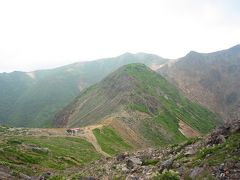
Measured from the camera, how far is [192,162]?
1180 inches

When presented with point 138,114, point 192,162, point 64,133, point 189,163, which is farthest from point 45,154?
point 138,114

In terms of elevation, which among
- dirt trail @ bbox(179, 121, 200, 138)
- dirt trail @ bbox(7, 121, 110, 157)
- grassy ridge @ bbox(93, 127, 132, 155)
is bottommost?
dirt trail @ bbox(179, 121, 200, 138)

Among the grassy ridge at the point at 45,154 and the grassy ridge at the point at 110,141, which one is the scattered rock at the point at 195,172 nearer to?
the grassy ridge at the point at 45,154

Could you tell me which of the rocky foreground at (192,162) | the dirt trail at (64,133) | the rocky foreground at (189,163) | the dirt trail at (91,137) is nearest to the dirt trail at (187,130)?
the dirt trail at (91,137)

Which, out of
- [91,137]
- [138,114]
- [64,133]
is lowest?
[138,114]

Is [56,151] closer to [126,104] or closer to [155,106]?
[126,104]

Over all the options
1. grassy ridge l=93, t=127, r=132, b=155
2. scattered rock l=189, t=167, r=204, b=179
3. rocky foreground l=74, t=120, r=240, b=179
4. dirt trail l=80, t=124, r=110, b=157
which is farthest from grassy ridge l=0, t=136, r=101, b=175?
scattered rock l=189, t=167, r=204, b=179

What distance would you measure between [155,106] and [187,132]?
21.0 m

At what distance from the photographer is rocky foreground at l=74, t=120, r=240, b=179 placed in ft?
85.3

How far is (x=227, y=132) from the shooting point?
3356cm

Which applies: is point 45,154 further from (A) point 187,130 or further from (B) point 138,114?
(A) point 187,130

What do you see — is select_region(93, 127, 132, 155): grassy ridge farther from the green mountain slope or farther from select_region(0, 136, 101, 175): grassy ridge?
the green mountain slope

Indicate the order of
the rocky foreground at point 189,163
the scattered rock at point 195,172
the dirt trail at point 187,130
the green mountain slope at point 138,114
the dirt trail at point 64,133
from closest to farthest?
1. the rocky foreground at point 189,163
2. the scattered rock at point 195,172
3. the dirt trail at point 64,133
4. the green mountain slope at point 138,114
5. the dirt trail at point 187,130

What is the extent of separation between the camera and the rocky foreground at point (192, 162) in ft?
85.3
